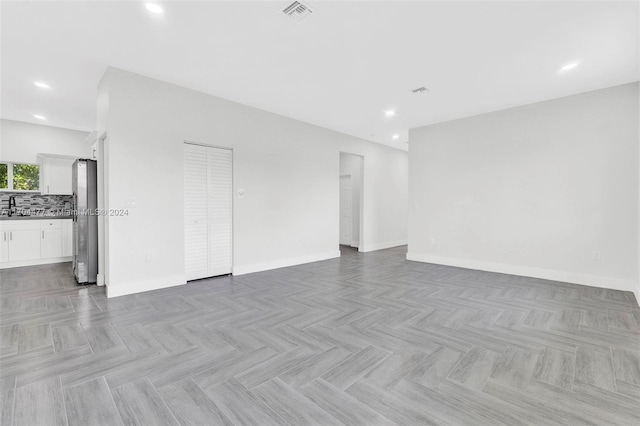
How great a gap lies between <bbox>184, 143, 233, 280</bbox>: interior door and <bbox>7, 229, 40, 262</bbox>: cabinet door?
11.8 ft

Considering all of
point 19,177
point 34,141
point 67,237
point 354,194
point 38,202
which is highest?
point 34,141

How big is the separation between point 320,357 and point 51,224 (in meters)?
6.33

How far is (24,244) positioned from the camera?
547cm

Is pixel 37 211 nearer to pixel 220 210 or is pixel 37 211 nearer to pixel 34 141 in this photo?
pixel 34 141

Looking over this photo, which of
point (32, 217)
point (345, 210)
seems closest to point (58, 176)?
point (32, 217)

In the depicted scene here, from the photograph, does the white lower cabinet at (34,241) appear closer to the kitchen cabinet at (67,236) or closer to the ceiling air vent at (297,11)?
the kitchen cabinet at (67,236)

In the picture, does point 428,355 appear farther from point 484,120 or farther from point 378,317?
point 484,120

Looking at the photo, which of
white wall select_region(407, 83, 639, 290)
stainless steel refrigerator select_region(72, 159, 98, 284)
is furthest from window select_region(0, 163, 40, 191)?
white wall select_region(407, 83, 639, 290)

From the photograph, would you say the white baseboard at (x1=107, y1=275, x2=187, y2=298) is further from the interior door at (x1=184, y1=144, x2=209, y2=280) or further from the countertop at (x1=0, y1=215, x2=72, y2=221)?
the countertop at (x1=0, y1=215, x2=72, y2=221)

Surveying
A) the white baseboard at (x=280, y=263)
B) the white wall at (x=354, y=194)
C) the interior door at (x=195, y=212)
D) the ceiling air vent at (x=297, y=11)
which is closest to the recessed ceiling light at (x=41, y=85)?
the interior door at (x=195, y=212)

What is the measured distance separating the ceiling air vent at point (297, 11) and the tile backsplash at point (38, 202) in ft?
21.8

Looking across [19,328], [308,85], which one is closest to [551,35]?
[308,85]

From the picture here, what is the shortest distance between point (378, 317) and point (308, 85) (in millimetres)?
3171

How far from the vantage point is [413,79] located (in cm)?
394
